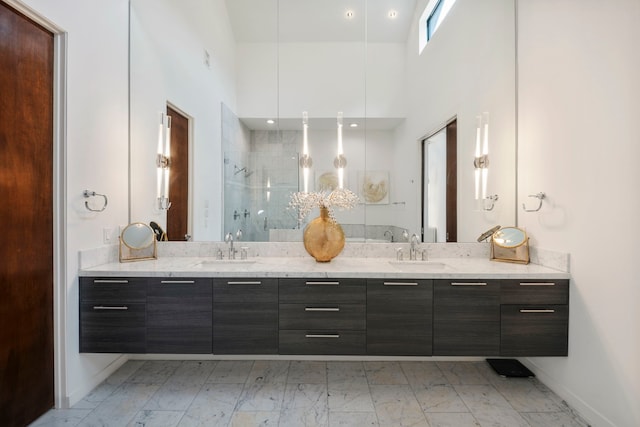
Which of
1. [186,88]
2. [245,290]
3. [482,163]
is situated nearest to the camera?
[245,290]

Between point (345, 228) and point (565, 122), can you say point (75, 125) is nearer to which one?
point (345, 228)

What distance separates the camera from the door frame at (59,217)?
1.92 meters

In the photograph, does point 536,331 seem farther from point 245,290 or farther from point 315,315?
point 245,290

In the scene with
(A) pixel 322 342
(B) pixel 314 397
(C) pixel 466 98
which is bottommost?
(B) pixel 314 397

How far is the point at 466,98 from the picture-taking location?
2717mm

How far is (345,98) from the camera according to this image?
2.75 meters

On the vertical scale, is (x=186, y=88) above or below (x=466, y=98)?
above

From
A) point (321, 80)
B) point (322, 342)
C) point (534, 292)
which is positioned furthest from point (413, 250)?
point (321, 80)

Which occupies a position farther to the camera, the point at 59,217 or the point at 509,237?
the point at 509,237

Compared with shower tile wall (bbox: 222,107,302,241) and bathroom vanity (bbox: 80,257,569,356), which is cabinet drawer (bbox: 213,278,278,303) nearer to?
bathroom vanity (bbox: 80,257,569,356)

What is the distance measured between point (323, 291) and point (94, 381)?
5.86 feet

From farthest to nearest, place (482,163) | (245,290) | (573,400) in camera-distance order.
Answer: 1. (482,163)
2. (245,290)
3. (573,400)

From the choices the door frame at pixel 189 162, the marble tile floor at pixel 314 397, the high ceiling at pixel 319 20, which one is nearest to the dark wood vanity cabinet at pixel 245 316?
the marble tile floor at pixel 314 397

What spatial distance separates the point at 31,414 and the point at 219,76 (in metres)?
2.76
